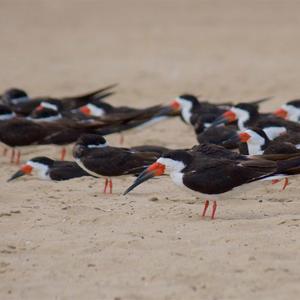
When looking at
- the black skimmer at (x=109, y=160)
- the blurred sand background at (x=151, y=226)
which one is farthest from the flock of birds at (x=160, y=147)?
the blurred sand background at (x=151, y=226)

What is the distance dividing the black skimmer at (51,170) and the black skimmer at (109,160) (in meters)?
0.33

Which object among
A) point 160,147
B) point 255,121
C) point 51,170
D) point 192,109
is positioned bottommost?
point 51,170

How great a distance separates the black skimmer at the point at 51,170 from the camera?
1086cm

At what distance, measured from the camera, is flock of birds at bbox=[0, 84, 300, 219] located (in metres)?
8.73

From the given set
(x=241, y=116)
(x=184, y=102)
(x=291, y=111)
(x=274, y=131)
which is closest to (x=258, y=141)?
(x=274, y=131)

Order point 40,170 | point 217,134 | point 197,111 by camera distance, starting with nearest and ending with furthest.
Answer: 1. point 40,170
2. point 217,134
3. point 197,111

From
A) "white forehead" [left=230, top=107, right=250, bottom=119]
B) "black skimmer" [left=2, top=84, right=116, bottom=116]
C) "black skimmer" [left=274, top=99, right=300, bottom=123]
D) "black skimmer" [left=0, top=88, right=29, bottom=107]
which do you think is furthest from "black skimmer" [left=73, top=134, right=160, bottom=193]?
"black skimmer" [left=0, top=88, right=29, bottom=107]

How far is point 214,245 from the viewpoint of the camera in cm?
754

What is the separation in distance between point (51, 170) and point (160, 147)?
1.42 meters

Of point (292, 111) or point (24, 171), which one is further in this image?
point (292, 111)

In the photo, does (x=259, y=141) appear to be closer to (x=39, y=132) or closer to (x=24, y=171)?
(x=24, y=171)

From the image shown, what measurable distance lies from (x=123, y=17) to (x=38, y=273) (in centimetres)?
2063

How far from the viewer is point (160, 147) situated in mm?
11625

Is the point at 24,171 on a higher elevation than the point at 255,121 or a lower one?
lower
